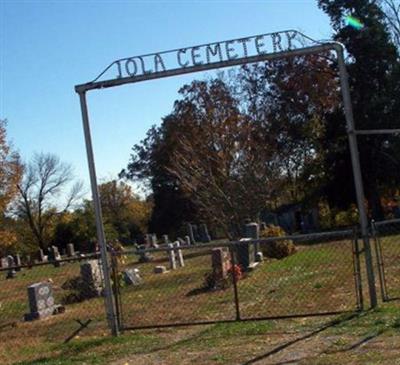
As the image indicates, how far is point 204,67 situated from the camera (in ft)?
31.7

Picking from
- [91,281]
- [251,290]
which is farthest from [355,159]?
[91,281]

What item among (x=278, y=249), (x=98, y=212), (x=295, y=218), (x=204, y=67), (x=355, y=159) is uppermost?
(x=204, y=67)

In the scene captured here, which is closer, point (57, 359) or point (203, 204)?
point (57, 359)

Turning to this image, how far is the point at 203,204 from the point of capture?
29.5m

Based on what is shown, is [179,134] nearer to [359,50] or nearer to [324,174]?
[324,174]

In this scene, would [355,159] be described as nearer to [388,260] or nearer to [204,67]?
[204,67]

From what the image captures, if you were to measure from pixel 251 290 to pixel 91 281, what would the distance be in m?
5.61

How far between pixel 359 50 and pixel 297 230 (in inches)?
544

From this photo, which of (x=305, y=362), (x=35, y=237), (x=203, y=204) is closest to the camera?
(x=305, y=362)

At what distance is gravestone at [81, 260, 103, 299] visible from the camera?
18.7 metres

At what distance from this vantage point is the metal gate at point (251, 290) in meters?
10.5

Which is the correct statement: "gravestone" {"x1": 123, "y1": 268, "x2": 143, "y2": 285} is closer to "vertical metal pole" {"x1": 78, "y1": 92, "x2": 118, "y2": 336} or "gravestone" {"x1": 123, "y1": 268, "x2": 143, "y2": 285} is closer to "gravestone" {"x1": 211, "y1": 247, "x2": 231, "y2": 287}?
"gravestone" {"x1": 211, "y1": 247, "x2": 231, "y2": 287}

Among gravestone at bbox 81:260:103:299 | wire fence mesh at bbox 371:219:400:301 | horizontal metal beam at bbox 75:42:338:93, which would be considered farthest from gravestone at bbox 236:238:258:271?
horizontal metal beam at bbox 75:42:338:93

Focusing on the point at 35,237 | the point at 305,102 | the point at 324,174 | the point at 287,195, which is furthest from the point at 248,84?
the point at 35,237
